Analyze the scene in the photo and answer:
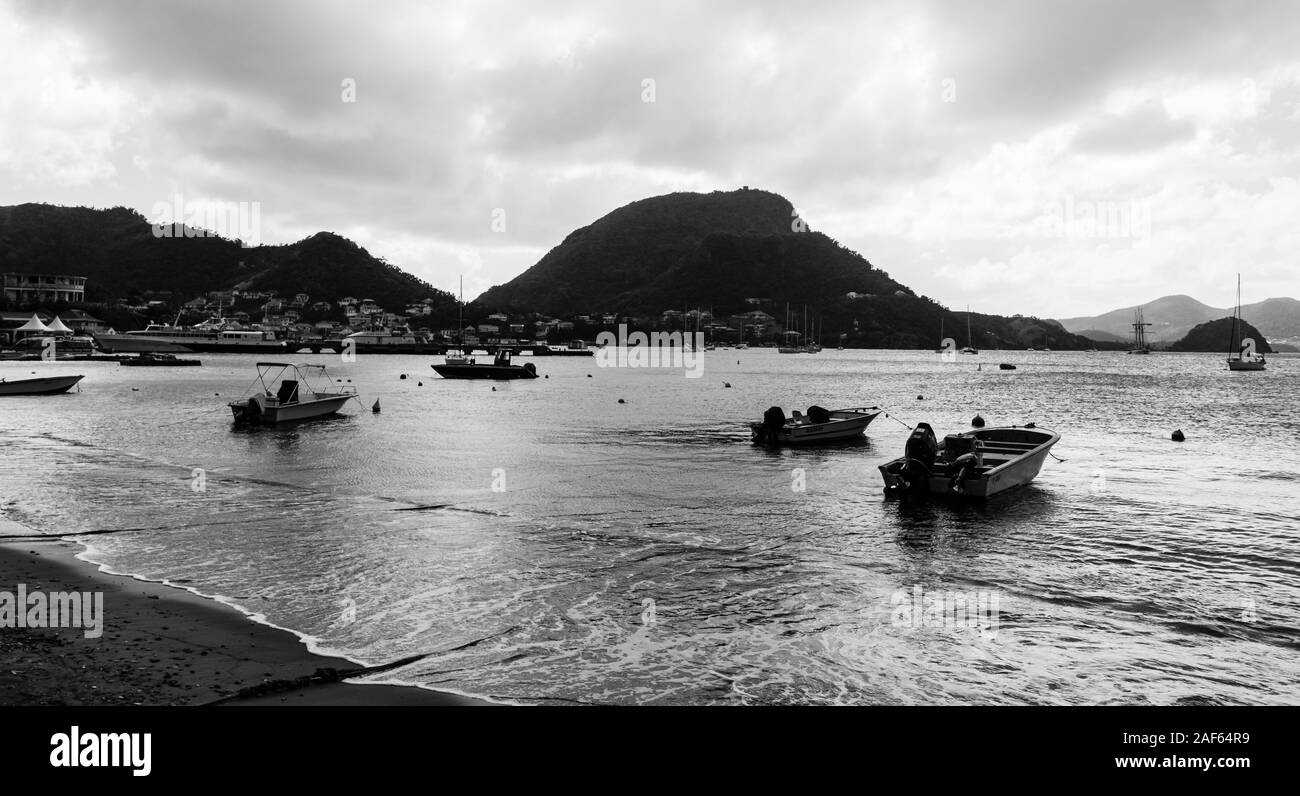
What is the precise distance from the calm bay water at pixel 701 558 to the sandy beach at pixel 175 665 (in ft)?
2.00

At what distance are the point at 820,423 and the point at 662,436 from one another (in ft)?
26.3

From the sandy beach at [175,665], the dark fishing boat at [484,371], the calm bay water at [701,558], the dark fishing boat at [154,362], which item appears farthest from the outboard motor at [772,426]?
the dark fishing boat at [154,362]

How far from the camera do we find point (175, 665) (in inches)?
356

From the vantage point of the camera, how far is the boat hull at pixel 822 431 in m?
36.2

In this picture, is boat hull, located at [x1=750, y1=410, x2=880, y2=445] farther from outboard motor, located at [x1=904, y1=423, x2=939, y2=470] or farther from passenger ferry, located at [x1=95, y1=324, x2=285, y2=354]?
passenger ferry, located at [x1=95, y1=324, x2=285, y2=354]

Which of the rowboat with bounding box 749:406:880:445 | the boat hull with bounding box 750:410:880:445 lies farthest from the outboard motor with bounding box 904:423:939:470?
the boat hull with bounding box 750:410:880:445

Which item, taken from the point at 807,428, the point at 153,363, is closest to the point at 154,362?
the point at 153,363

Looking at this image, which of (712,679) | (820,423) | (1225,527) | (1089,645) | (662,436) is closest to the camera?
(712,679)

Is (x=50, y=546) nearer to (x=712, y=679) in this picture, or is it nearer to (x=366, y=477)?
(x=366, y=477)

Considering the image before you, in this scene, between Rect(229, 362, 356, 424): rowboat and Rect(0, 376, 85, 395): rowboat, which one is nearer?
Rect(229, 362, 356, 424): rowboat

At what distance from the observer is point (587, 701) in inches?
346

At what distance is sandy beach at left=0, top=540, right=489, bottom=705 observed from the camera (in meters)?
8.14

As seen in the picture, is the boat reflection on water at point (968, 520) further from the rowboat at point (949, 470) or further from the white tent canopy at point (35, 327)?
the white tent canopy at point (35, 327)
